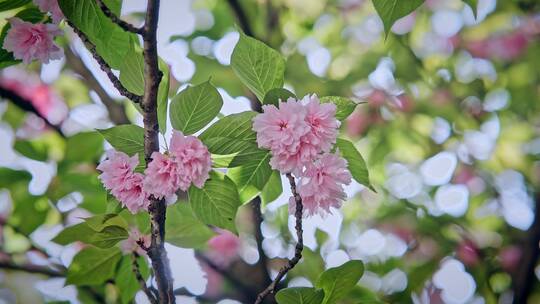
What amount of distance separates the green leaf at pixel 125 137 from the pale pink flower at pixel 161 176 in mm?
55

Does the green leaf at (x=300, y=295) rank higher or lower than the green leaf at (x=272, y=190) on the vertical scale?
higher

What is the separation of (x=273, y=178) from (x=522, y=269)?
761 mm

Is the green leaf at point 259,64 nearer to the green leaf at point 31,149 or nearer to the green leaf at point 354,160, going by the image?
the green leaf at point 354,160

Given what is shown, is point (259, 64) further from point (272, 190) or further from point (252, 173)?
point (272, 190)

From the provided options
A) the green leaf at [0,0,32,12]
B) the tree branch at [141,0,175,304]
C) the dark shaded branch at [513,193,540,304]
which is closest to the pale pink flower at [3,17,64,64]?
the green leaf at [0,0,32,12]

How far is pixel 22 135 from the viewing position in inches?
61.7

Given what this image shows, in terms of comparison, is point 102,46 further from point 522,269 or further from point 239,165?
point 522,269

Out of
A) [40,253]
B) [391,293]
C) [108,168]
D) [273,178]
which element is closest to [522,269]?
[391,293]

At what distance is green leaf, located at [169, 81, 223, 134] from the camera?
74cm

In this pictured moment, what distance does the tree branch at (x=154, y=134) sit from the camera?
0.63 m

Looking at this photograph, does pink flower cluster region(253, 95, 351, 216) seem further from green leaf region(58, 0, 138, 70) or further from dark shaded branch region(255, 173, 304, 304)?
green leaf region(58, 0, 138, 70)

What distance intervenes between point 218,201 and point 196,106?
13 cm

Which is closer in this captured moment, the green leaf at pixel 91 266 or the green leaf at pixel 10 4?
the green leaf at pixel 10 4

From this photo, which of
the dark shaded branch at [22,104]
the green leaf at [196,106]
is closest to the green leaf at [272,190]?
the green leaf at [196,106]
